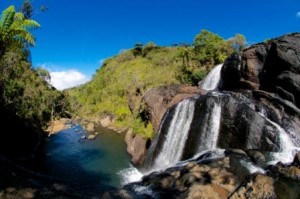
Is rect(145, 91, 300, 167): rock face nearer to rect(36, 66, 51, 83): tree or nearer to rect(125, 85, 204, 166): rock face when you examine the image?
rect(125, 85, 204, 166): rock face

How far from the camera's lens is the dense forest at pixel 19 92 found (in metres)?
19.2

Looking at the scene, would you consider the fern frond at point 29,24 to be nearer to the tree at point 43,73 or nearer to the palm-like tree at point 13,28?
the palm-like tree at point 13,28

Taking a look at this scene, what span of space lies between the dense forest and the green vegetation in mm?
11003

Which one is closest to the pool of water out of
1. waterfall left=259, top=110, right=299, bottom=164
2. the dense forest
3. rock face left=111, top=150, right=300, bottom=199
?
the dense forest

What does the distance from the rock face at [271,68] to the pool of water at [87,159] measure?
540 inches

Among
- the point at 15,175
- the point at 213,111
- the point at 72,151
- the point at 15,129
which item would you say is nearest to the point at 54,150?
the point at 72,151

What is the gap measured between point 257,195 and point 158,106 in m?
22.0

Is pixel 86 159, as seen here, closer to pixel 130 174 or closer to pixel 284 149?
pixel 130 174

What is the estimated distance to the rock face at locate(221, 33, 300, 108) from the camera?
78.6ft

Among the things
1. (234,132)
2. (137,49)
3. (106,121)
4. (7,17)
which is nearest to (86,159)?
(234,132)

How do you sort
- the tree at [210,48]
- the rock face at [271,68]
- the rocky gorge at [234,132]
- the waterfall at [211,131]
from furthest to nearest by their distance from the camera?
the tree at [210,48], the rock face at [271,68], the waterfall at [211,131], the rocky gorge at [234,132]

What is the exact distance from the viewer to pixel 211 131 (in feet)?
76.1

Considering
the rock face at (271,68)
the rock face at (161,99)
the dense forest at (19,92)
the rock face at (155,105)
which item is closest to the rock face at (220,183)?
the rock face at (271,68)

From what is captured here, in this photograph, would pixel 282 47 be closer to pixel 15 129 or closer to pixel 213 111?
pixel 213 111
